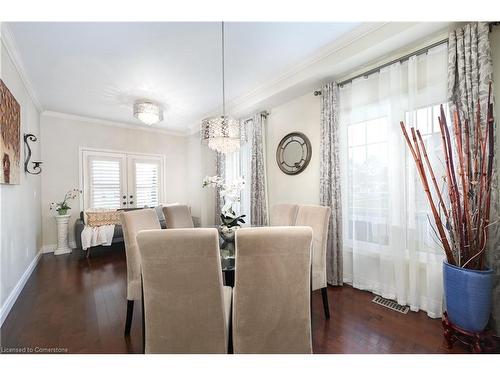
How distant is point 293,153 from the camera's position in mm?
3332

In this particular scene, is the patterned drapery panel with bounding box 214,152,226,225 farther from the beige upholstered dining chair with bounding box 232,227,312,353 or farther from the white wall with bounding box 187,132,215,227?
the beige upholstered dining chair with bounding box 232,227,312,353

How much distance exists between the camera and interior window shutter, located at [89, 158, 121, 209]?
4633 millimetres

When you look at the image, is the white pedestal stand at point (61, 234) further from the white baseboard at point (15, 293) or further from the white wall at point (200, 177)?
the white wall at point (200, 177)

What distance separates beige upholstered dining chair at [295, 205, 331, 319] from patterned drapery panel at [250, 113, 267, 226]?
1.45 meters

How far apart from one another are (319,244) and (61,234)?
15.1ft

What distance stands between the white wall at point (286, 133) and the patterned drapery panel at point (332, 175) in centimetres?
24

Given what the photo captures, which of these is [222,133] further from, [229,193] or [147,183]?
[147,183]

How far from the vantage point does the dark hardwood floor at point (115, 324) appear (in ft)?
5.40

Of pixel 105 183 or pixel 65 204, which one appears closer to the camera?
pixel 65 204

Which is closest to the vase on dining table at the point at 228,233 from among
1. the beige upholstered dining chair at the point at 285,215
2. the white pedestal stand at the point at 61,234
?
the beige upholstered dining chair at the point at 285,215

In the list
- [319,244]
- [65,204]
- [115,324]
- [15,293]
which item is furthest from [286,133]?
[65,204]

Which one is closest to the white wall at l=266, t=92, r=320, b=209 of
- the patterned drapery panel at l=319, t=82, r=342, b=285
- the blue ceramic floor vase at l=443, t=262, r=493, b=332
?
the patterned drapery panel at l=319, t=82, r=342, b=285

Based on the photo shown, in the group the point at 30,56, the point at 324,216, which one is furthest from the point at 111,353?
the point at 30,56
